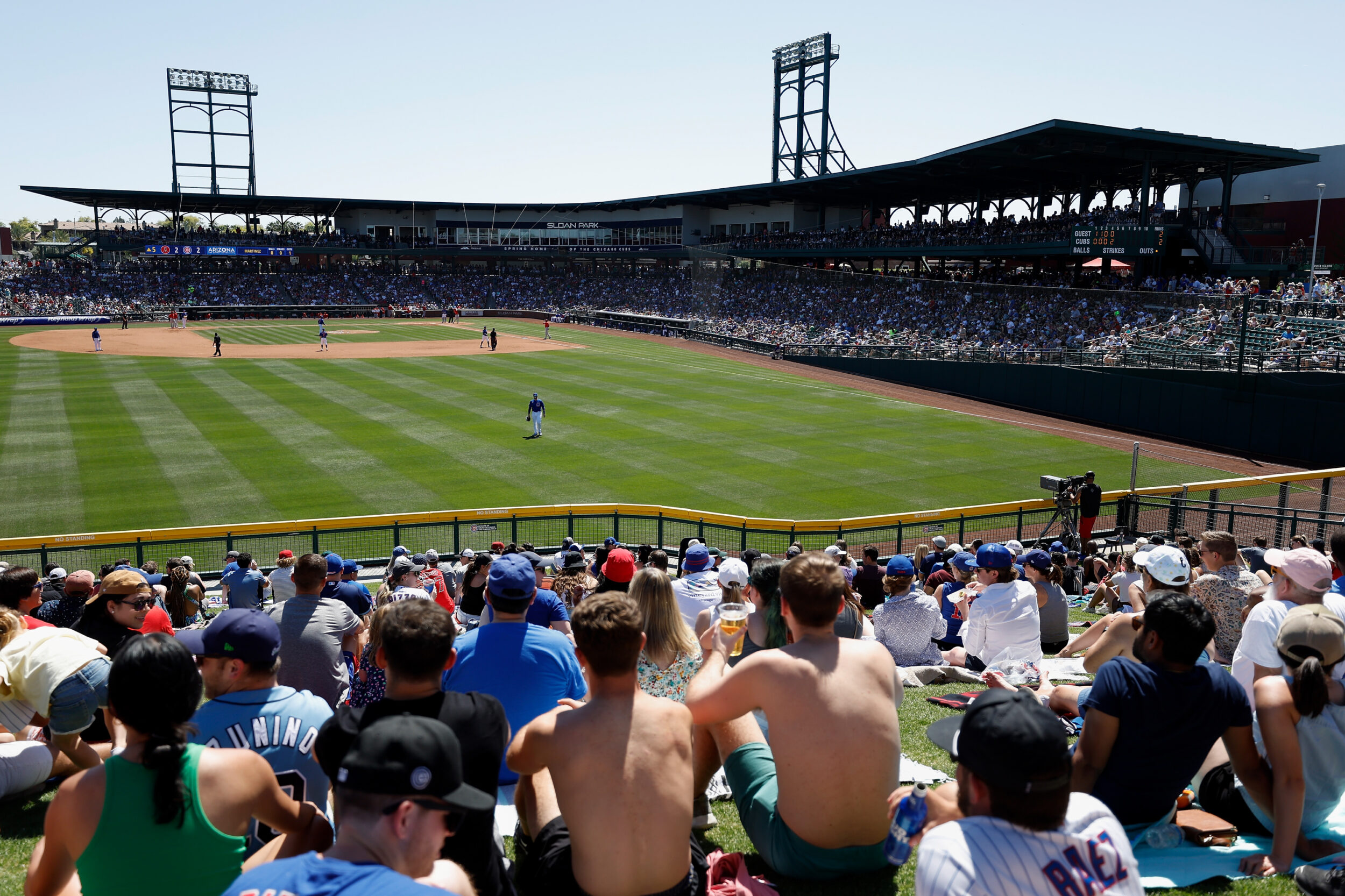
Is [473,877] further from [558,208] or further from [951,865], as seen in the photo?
[558,208]

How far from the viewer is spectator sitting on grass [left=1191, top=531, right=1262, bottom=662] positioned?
8.20 metres

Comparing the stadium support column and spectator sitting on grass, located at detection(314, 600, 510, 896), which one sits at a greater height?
the stadium support column

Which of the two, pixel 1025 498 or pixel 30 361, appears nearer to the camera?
pixel 1025 498

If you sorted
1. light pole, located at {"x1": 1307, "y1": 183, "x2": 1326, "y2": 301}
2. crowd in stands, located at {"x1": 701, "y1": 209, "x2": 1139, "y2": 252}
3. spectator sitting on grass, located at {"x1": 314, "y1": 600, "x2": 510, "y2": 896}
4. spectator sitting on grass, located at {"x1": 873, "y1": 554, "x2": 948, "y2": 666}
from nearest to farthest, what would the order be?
spectator sitting on grass, located at {"x1": 314, "y1": 600, "x2": 510, "y2": 896}
spectator sitting on grass, located at {"x1": 873, "y1": 554, "x2": 948, "y2": 666}
light pole, located at {"x1": 1307, "y1": 183, "x2": 1326, "y2": 301}
crowd in stands, located at {"x1": 701, "y1": 209, "x2": 1139, "y2": 252}

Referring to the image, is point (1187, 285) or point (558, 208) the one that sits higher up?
point (558, 208)

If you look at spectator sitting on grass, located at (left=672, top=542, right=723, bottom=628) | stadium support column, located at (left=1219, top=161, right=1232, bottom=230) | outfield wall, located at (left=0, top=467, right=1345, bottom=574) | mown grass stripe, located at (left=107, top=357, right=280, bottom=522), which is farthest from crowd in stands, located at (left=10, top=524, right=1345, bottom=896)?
stadium support column, located at (left=1219, top=161, right=1232, bottom=230)

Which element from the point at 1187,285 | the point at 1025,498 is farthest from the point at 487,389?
the point at 1187,285

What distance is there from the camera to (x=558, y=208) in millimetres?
107500

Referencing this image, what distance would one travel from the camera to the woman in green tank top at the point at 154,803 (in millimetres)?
3230

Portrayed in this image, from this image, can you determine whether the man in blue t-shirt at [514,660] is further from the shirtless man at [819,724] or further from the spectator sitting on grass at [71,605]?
the spectator sitting on grass at [71,605]

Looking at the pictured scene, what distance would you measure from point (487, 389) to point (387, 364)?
36.4 feet

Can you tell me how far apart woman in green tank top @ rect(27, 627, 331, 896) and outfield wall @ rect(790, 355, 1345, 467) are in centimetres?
3416

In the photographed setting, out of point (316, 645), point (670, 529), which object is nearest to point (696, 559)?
point (316, 645)

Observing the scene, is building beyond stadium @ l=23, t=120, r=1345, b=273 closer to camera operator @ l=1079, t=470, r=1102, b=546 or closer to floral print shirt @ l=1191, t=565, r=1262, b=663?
camera operator @ l=1079, t=470, r=1102, b=546
